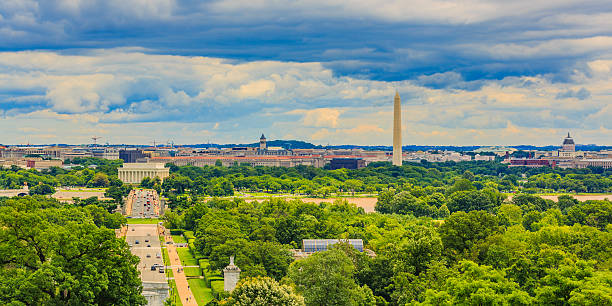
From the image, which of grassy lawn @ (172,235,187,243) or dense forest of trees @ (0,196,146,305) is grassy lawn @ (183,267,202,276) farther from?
dense forest of trees @ (0,196,146,305)

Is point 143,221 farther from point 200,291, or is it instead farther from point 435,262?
point 435,262

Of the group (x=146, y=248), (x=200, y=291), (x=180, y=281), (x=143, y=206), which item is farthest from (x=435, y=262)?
(x=143, y=206)

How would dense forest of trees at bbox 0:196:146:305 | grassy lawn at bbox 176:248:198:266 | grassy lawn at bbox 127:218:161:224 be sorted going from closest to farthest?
dense forest of trees at bbox 0:196:146:305 → grassy lawn at bbox 176:248:198:266 → grassy lawn at bbox 127:218:161:224

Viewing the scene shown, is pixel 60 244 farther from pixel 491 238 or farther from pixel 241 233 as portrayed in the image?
pixel 241 233

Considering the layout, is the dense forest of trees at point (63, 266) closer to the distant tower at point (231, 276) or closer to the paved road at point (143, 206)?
the distant tower at point (231, 276)

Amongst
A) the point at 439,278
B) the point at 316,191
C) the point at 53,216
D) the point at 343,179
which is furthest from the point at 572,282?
the point at 343,179

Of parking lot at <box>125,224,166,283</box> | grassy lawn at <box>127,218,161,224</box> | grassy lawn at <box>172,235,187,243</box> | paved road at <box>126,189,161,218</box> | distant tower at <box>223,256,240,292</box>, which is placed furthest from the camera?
paved road at <box>126,189,161,218</box>

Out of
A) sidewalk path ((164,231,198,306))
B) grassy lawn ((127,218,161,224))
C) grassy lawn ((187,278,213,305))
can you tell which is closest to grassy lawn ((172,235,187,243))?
sidewalk path ((164,231,198,306))
